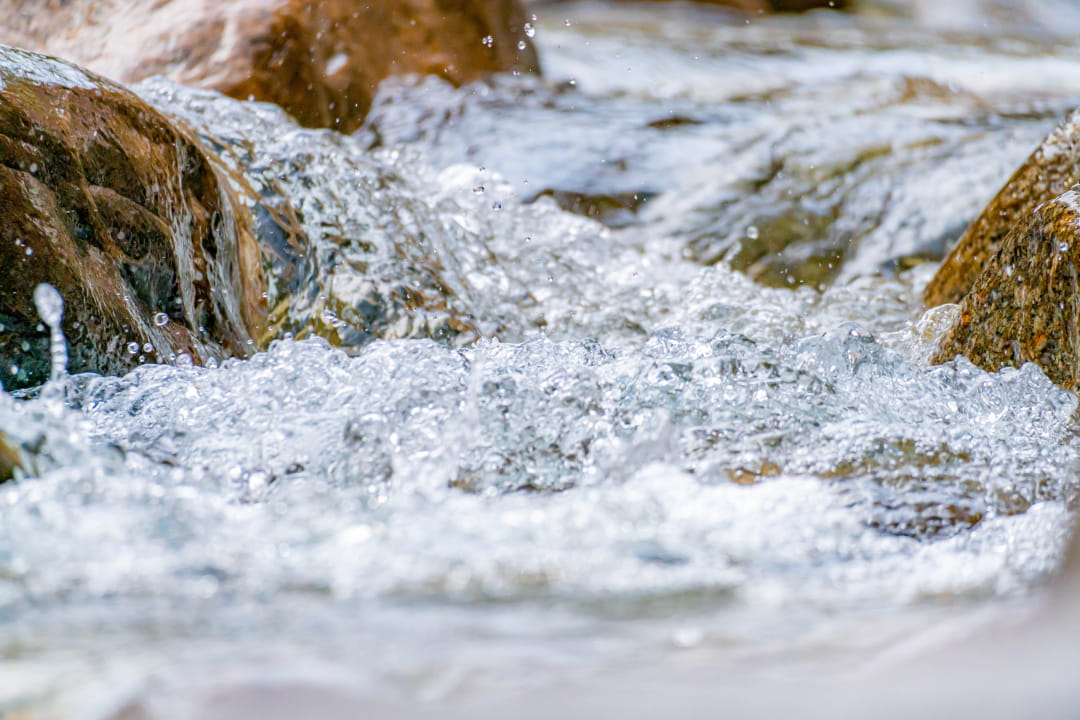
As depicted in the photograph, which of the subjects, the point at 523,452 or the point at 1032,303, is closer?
the point at 523,452

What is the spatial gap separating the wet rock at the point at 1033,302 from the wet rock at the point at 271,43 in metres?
3.32

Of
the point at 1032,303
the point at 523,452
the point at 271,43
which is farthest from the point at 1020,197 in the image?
the point at 271,43

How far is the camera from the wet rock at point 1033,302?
7.84ft

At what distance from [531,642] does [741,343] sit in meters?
1.60

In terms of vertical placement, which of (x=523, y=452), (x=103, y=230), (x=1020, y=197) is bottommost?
(x=523, y=452)

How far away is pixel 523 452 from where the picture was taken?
2197 millimetres

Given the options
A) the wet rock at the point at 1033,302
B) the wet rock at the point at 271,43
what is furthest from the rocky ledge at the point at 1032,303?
the wet rock at the point at 271,43

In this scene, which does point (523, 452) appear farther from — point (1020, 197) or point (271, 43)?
point (271, 43)

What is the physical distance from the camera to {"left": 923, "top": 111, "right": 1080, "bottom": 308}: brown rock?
11.0ft

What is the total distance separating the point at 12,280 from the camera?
234 cm

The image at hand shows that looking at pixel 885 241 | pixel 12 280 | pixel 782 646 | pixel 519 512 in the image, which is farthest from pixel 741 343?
pixel 885 241

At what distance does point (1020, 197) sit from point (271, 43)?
3.45 m

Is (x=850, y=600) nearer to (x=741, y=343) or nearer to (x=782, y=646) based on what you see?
(x=782, y=646)

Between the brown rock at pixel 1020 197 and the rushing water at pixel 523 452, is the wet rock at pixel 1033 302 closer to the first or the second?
the rushing water at pixel 523 452
